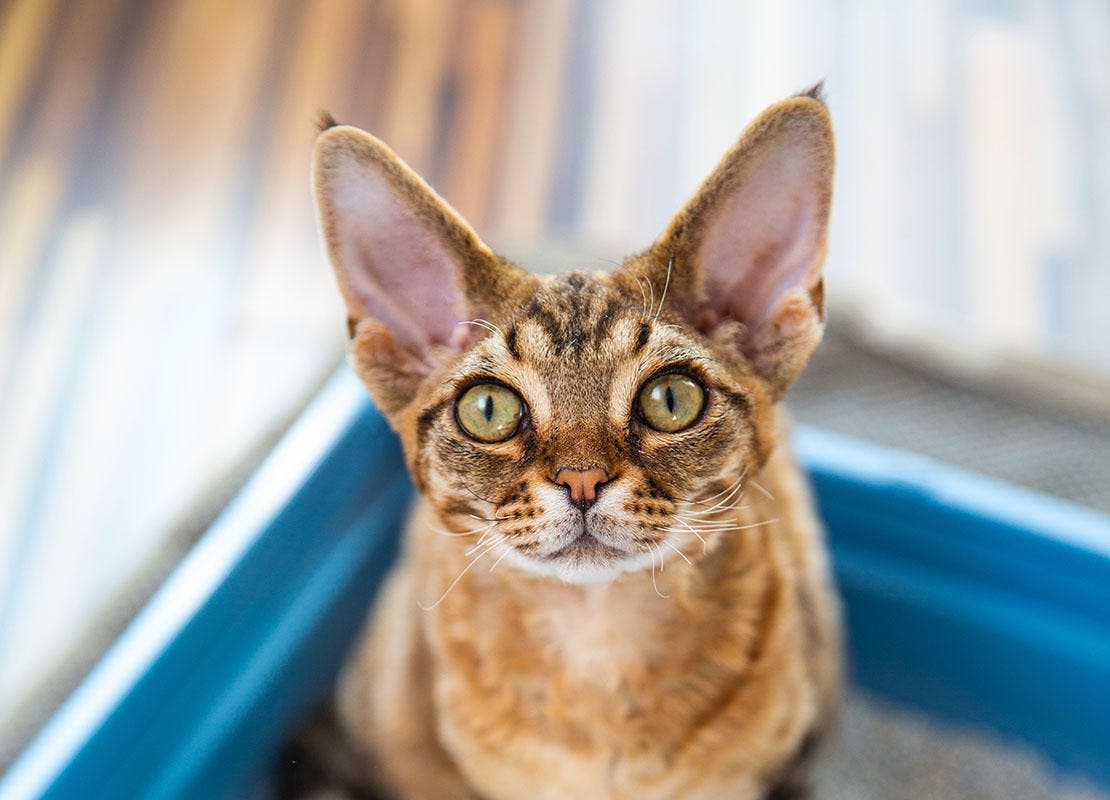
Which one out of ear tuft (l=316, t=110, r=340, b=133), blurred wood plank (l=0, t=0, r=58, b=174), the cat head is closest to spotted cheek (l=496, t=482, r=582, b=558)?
the cat head

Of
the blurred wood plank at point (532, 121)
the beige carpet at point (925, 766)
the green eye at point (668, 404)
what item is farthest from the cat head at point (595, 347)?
the blurred wood plank at point (532, 121)

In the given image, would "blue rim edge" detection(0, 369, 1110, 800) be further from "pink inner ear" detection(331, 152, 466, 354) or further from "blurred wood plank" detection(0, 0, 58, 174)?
"blurred wood plank" detection(0, 0, 58, 174)

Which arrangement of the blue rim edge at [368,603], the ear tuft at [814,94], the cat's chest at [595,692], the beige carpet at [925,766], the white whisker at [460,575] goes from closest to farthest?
1. the ear tuft at [814,94]
2. the white whisker at [460,575]
3. the cat's chest at [595,692]
4. the blue rim edge at [368,603]
5. the beige carpet at [925,766]

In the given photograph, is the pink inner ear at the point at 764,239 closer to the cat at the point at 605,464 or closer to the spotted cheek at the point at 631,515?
the cat at the point at 605,464

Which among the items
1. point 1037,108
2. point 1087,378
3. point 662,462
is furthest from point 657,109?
point 662,462

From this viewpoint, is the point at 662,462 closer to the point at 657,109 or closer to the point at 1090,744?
the point at 1090,744

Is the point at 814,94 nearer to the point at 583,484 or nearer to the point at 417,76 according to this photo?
the point at 583,484

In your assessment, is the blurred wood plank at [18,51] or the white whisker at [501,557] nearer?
the white whisker at [501,557]
